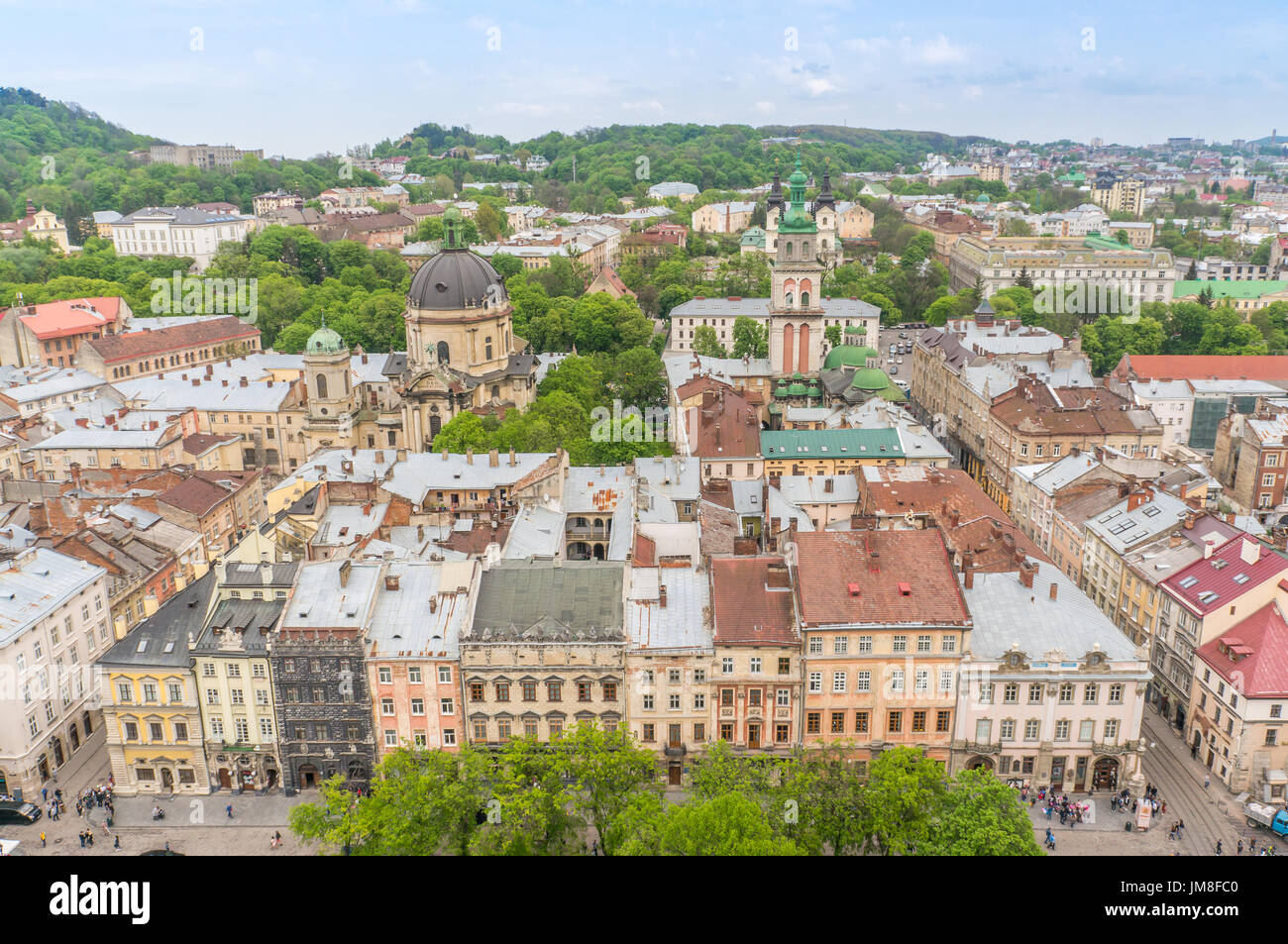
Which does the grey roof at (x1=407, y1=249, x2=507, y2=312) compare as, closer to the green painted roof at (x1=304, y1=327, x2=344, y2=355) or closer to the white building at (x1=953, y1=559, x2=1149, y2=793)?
the green painted roof at (x1=304, y1=327, x2=344, y2=355)

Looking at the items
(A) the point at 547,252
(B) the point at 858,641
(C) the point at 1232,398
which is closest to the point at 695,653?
(B) the point at 858,641

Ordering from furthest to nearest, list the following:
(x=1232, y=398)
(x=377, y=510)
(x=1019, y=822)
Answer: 1. (x=1232, y=398)
2. (x=377, y=510)
3. (x=1019, y=822)

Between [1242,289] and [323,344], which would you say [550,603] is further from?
[1242,289]

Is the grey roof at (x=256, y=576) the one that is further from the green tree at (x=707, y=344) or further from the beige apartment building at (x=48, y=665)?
the green tree at (x=707, y=344)

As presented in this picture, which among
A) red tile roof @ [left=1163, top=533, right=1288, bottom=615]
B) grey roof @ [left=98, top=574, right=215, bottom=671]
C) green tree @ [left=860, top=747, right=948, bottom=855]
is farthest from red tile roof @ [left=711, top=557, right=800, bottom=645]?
grey roof @ [left=98, top=574, right=215, bottom=671]

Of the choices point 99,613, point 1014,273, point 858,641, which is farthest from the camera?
point 1014,273

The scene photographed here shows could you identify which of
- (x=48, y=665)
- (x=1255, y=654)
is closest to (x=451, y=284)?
(x=48, y=665)

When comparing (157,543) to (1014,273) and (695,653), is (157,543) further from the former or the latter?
(1014,273)
